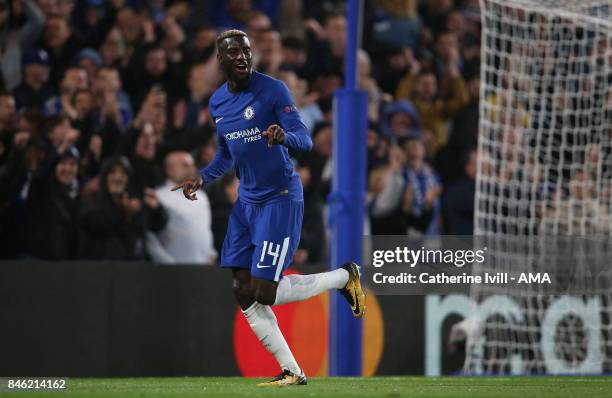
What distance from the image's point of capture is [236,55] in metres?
6.89

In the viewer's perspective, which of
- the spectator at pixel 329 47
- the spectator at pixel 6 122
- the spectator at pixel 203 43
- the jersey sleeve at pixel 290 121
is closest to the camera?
the jersey sleeve at pixel 290 121

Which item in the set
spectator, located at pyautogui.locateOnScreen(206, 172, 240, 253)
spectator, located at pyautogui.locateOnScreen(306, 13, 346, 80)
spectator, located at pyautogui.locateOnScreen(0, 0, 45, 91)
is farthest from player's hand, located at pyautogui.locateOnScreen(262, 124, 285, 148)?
spectator, located at pyautogui.locateOnScreen(306, 13, 346, 80)

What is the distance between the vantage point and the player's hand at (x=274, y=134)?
20.7 feet

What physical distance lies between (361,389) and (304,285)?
2.50ft

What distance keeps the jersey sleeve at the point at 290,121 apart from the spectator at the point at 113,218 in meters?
3.11

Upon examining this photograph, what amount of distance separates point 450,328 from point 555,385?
8.53ft

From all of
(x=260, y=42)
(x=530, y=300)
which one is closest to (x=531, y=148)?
(x=530, y=300)

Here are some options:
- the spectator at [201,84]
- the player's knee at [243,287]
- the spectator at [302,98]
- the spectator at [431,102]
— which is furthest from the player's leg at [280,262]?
the spectator at [431,102]

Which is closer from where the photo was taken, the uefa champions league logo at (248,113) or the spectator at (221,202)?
the uefa champions league logo at (248,113)

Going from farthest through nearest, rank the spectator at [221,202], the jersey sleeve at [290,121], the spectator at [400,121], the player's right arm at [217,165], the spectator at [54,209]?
the spectator at [400,121]
the spectator at [221,202]
the spectator at [54,209]
the player's right arm at [217,165]
the jersey sleeve at [290,121]

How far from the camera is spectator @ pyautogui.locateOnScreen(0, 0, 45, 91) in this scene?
10.9 metres

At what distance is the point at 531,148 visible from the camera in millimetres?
11375

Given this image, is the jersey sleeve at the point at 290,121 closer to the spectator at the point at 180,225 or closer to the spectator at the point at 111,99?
the spectator at the point at 180,225

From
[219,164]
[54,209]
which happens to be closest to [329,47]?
[54,209]
